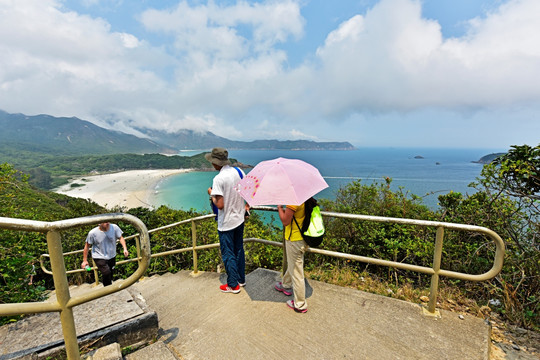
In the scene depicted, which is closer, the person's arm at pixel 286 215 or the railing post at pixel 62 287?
the railing post at pixel 62 287

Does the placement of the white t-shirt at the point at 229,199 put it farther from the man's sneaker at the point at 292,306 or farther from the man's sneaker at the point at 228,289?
the man's sneaker at the point at 292,306

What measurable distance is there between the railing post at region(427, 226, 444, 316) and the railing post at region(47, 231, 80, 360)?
108 inches

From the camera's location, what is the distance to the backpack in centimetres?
248

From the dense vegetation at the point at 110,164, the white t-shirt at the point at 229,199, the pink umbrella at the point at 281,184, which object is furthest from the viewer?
the dense vegetation at the point at 110,164

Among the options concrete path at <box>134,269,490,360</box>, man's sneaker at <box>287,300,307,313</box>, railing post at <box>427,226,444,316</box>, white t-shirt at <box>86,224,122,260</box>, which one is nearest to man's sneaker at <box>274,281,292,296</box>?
concrete path at <box>134,269,490,360</box>

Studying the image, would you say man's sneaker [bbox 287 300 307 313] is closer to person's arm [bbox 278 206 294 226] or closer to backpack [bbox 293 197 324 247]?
backpack [bbox 293 197 324 247]

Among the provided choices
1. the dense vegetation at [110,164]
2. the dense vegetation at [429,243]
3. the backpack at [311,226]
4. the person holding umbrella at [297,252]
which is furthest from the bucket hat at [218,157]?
the dense vegetation at [110,164]

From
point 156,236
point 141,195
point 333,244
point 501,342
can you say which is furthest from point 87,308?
point 141,195

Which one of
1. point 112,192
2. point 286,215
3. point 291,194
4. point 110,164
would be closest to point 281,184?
point 291,194

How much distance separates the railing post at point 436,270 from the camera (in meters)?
2.36

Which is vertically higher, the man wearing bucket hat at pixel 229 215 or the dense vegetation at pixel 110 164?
the man wearing bucket hat at pixel 229 215

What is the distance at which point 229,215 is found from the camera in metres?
2.96

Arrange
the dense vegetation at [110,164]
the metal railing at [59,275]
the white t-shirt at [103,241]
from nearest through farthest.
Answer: the metal railing at [59,275] → the white t-shirt at [103,241] → the dense vegetation at [110,164]

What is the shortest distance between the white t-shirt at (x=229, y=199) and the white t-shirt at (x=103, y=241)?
227 centimetres
